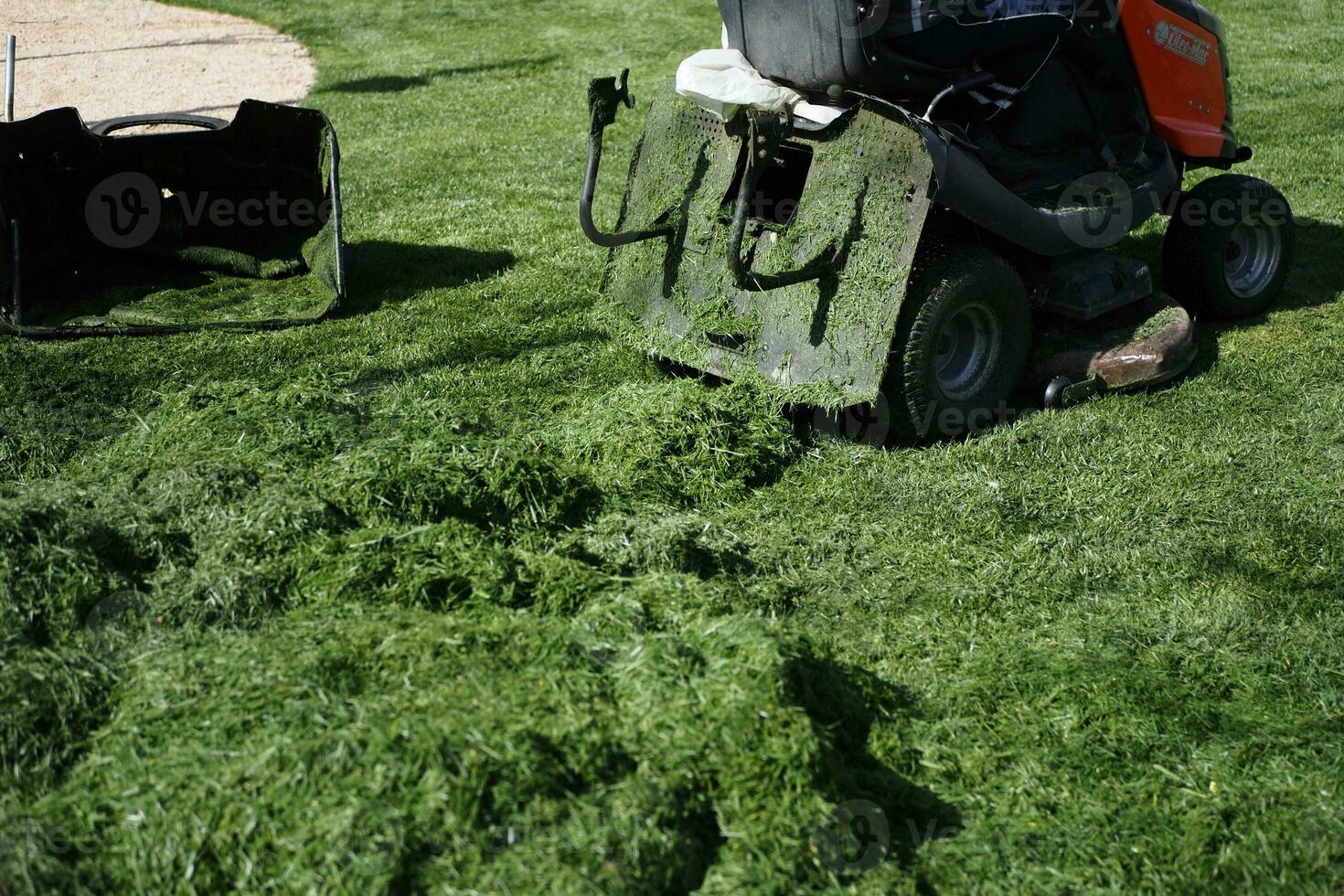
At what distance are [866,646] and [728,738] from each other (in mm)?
1169

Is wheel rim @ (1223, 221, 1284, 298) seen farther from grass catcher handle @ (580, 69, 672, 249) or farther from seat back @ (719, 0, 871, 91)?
grass catcher handle @ (580, 69, 672, 249)

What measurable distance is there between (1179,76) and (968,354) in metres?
2.18

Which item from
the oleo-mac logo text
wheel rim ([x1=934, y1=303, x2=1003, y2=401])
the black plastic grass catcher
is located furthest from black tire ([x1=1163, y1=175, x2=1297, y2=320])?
the black plastic grass catcher

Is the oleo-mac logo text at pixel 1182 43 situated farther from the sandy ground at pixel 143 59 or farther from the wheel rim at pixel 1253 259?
the sandy ground at pixel 143 59

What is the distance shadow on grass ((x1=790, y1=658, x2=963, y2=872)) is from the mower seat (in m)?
2.73

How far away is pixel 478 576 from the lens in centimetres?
365

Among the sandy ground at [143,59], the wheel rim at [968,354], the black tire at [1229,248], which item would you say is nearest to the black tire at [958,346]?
the wheel rim at [968,354]

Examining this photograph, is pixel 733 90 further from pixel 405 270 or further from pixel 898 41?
pixel 405 270

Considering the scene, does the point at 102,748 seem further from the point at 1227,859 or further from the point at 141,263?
the point at 141,263

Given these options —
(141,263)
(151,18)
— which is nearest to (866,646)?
(141,263)

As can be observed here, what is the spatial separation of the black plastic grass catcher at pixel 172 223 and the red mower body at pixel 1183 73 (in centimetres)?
419

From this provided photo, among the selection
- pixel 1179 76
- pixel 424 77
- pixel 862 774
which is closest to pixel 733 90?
pixel 1179 76

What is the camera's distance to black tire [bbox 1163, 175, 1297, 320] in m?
6.39

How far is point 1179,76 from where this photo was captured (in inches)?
248
